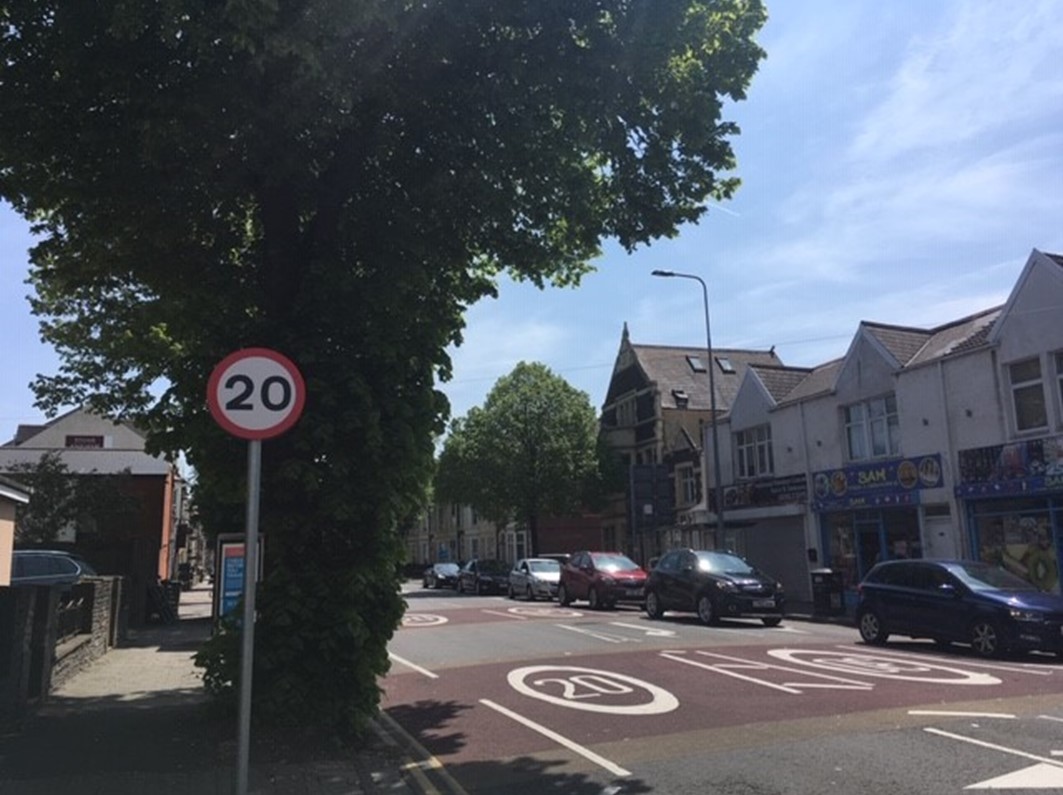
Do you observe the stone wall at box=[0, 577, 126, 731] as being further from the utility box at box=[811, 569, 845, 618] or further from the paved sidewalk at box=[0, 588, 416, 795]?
the utility box at box=[811, 569, 845, 618]

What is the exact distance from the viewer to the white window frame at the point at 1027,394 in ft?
69.5

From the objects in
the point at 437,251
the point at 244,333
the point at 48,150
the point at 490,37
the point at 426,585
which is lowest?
the point at 426,585

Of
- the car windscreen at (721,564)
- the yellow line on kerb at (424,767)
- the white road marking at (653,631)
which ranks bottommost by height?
Answer: the yellow line on kerb at (424,767)

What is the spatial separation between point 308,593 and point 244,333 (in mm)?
2583

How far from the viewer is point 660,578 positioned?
22469 mm

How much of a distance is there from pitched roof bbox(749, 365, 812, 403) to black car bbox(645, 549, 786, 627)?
37.6ft

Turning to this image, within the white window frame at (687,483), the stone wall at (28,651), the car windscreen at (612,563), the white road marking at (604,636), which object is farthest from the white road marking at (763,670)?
Result: the white window frame at (687,483)

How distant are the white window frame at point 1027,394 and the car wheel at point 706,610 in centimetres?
878

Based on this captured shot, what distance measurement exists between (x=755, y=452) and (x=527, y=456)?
17.7 m

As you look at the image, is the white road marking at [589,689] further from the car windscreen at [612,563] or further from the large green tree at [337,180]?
the car windscreen at [612,563]

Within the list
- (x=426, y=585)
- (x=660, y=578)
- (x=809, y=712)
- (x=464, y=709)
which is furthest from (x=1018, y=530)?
(x=426, y=585)

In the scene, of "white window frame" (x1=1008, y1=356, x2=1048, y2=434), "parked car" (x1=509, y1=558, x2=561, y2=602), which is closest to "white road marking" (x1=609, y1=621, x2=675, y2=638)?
"white window frame" (x1=1008, y1=356, x2=1048, y2=434)

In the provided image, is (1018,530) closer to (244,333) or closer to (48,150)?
(244,333)

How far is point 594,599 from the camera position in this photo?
2694cm
